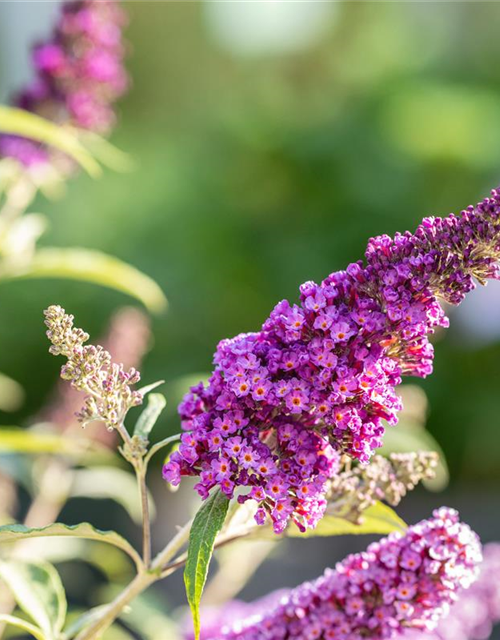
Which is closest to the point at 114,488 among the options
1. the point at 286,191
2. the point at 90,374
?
the point at 90,374

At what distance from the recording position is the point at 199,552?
0.60m

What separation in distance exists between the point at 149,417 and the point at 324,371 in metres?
0.19

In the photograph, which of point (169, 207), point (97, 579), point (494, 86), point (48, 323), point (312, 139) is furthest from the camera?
point (494, 86)

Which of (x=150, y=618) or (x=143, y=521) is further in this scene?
(x=150, y=618)

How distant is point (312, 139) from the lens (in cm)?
521

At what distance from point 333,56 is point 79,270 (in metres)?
5.32

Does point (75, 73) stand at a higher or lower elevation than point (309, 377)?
higher

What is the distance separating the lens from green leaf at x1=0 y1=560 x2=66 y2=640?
0.80 metres

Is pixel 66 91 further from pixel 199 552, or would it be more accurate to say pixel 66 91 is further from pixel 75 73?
pixel 199 552

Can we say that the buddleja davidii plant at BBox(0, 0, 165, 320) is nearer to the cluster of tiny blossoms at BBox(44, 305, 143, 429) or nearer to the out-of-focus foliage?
the cluster of tiny blossoms at BBox(44, 305, 143, 429)

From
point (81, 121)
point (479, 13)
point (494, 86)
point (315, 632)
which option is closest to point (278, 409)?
point (315, 632)

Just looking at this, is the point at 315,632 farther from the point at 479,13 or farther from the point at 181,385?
the point at 479,13

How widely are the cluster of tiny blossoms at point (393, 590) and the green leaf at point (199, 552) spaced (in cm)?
19

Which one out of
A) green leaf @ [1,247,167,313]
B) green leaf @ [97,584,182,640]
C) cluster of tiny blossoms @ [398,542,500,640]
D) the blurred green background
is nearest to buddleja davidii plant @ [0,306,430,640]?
cluster of tiny blossoms @ [398,542,500,640]
